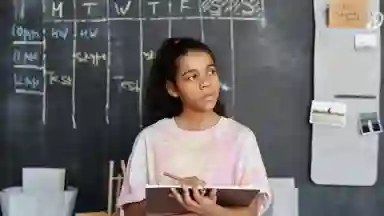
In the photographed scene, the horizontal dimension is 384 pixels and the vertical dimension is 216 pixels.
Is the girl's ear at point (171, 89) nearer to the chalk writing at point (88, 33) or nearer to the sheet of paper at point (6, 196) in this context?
the chalk writing at point (88, 33)

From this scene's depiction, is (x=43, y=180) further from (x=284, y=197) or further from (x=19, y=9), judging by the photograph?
(x=284, y=197)

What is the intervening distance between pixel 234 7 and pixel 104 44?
1.72 ft

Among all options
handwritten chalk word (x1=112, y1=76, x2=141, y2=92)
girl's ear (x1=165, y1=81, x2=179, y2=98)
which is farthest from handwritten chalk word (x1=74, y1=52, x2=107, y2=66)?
girl's ear (x1=165, y1=81, x2=179, y2=98)

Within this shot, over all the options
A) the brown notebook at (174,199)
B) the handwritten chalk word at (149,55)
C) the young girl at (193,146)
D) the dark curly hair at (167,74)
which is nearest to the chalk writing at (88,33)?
the handwritten chalk word at (149,55)

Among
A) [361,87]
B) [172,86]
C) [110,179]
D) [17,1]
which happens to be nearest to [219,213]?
[172,86]

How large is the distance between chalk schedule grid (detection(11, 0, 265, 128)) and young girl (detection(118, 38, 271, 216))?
1.89 ft

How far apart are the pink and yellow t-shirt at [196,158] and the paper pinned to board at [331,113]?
645mm

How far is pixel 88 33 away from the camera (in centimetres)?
254

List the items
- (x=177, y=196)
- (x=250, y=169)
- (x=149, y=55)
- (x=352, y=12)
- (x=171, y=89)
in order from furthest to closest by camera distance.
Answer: (x=149, y=55) → (x=352, y=12) → (x=171, y=89) → (x=250, y=169) → (x=177, y=196)

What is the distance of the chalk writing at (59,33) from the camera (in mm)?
2555

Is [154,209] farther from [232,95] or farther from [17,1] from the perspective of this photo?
[17,1]

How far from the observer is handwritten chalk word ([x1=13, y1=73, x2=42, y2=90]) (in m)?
2.58

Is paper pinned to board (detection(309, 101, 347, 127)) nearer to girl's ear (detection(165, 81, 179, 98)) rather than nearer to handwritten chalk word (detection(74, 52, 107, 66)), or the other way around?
girl's ear (detection(165, 81, 179, 98))

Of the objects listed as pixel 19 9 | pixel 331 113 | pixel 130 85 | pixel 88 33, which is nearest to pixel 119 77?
pixel 130 85
